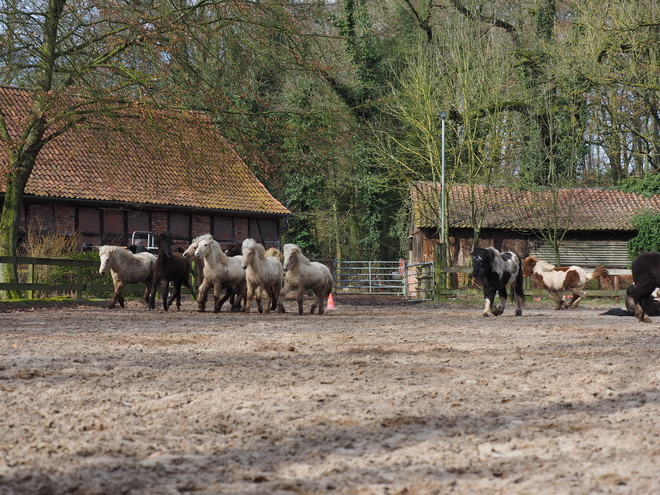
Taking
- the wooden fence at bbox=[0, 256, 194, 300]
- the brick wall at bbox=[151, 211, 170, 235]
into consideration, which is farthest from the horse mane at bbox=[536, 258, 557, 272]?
the brick wall at bbox=[151, 211, 170, 235]

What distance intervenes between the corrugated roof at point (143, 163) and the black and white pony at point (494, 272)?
276 inches

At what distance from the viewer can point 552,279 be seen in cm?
2359

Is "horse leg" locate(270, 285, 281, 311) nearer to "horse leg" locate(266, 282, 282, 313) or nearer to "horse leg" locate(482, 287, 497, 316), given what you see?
"horse leg" locate(266, 282, 282, 313)

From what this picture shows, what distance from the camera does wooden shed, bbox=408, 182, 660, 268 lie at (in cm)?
4300

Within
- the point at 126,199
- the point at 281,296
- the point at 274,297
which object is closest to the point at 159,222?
the point at 126,199

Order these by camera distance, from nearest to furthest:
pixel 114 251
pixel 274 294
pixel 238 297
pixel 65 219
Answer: pixel 274 294
pixel 238 297
pixel 114 251
pixel 65 219

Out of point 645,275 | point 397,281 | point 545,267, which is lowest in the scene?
point 397,281

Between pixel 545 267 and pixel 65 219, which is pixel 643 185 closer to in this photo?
pixel 545 267

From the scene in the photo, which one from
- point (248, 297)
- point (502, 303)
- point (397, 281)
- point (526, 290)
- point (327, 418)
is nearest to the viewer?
point (327, 418)

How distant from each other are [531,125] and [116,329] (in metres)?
30.0

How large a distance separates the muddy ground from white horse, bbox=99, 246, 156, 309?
9.75 m

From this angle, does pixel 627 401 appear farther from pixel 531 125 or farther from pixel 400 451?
pixel 531 125

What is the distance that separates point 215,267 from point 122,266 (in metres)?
2.97

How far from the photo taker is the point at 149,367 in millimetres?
8141
